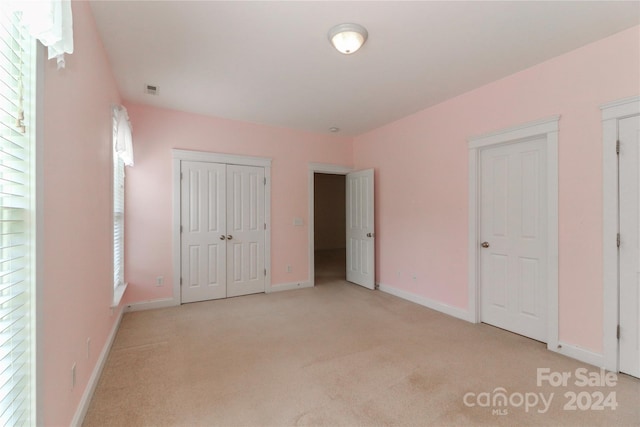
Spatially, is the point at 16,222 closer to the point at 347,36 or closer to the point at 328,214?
the point at 347,36

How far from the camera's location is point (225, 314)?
3.63 m

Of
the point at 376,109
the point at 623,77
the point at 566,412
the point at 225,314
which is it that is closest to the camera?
the point at 566,412

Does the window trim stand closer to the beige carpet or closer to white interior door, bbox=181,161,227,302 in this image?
the beige carpet

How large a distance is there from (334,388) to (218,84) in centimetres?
316

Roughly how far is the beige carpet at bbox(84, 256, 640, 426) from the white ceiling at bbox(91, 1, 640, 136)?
2.69 m

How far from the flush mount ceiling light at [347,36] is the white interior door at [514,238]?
2.01 m

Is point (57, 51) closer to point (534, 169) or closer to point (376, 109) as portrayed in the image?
point (376, 109)

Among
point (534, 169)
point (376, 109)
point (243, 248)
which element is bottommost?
point (243, 248)

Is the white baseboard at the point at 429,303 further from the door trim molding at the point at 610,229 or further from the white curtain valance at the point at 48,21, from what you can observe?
the white curtain valance at the point at 48,21

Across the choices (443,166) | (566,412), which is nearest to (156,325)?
(566,412)

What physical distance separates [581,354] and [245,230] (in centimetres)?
406

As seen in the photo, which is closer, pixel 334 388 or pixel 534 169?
pixel 334 388

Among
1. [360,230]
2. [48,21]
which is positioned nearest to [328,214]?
[360,230]

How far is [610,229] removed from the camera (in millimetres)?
2314
